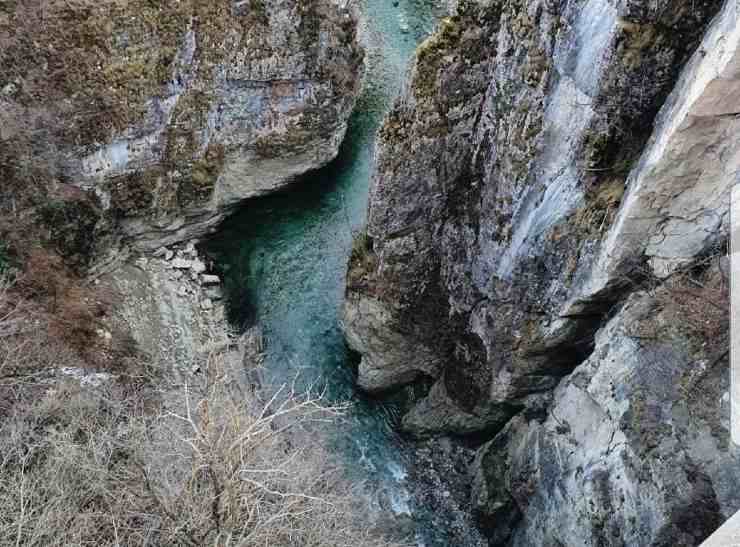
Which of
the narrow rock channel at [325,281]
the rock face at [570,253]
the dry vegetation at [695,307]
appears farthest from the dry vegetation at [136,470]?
the dry vegetation at [695,307]

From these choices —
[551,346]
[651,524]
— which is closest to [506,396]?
[551,346]

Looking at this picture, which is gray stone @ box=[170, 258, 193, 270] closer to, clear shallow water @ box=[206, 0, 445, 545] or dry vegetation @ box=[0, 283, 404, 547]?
clear shallow water @ box=[206, 0, 445, 545]

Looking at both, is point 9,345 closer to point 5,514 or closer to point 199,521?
point 5,514

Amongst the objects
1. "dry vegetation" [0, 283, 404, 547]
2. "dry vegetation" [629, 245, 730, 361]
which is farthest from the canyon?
"dry vegetation" [0, 283, 404, 547]

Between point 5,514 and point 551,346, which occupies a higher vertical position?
point 551,346

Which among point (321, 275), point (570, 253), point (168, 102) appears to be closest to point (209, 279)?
point (321, 275)

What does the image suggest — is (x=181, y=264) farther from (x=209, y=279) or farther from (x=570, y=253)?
(x=570, y=253)
